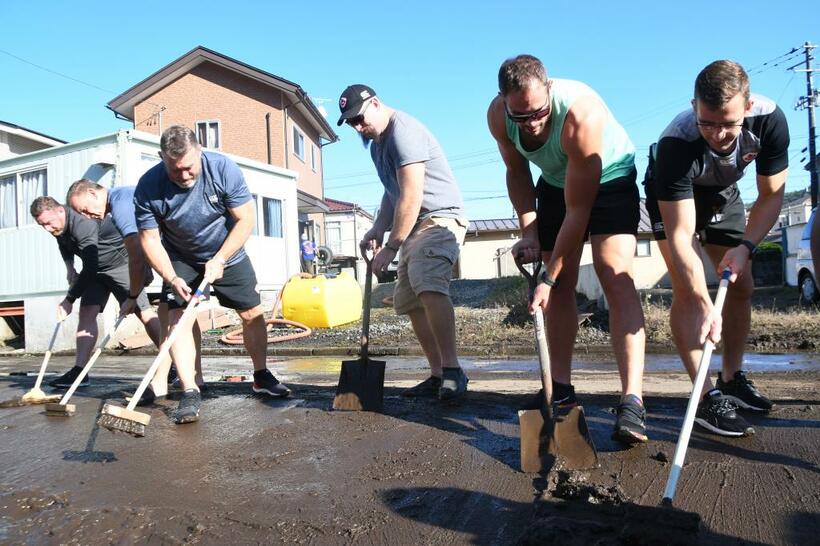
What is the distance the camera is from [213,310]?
43.3 ft

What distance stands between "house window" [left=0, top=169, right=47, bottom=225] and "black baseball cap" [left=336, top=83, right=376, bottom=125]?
10.8 meters

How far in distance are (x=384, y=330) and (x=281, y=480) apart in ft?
28.9

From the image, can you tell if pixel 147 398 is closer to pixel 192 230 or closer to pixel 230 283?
pixel 230 283

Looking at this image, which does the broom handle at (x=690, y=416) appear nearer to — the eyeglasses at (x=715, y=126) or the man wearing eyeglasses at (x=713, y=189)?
the man wearing eyeglasses at (x=713, y=189)

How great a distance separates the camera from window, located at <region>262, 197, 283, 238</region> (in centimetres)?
1652

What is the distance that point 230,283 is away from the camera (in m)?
4.48

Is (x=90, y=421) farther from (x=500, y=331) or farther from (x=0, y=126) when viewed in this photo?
(x=0, y=126)

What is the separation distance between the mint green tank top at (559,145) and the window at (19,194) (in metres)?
12.0

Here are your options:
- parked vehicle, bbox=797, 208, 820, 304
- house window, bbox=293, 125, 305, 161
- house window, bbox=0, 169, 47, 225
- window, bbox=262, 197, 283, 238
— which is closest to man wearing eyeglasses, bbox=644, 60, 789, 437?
parked vehicle, bbox=797, 208, 820, 304

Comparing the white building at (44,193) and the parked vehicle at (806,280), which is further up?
the white building at (44,193)

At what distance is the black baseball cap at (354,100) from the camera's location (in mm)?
4031

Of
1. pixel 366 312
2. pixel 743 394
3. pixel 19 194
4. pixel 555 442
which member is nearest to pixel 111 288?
pixel 366 312

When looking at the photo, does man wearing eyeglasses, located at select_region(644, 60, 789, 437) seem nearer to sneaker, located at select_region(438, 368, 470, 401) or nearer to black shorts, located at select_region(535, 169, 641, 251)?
black shorts, located at select_region(535, 169, 641, 251)

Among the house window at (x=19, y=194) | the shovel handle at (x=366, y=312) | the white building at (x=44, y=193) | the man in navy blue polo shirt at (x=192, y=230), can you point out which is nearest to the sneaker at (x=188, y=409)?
the man in navy blue polo shirt at (x=192, y=230)
